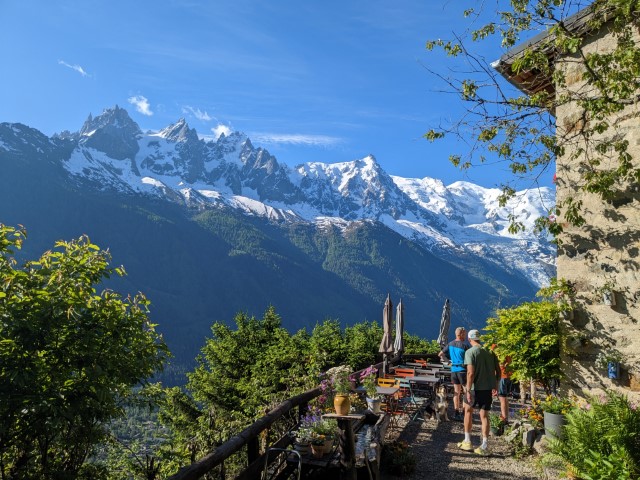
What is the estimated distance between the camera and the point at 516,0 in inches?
228

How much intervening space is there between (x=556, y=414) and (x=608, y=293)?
1784 mm

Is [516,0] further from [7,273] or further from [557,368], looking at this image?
[7,273]

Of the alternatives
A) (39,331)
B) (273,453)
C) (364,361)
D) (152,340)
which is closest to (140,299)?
(152,340)

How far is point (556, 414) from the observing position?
6.60m

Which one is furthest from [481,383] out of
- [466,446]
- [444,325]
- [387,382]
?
[444,325]

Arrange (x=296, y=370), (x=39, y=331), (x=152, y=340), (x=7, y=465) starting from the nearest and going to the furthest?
1. (x=39, y=331)
2. (x=152, y=340)
3. (x=7, y=465)
4. (x=296, y=370)

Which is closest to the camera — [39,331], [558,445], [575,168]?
[39,331]

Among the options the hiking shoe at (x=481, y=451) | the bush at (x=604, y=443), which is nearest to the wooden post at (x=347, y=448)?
the bush at (x=604, y=443)

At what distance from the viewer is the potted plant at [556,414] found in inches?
257

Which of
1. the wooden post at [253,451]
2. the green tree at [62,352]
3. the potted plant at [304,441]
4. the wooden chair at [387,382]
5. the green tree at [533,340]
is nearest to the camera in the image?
the green tree at [62,352]

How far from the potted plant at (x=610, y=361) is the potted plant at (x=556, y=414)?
0.66 m

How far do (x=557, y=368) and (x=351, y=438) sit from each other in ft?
12.0

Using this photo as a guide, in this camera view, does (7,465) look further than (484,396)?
No

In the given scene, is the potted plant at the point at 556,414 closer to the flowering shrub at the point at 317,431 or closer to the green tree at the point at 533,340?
the green tree at the point at 533,340
